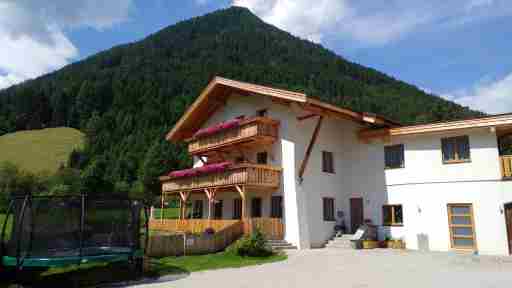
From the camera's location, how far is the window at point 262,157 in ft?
79.2

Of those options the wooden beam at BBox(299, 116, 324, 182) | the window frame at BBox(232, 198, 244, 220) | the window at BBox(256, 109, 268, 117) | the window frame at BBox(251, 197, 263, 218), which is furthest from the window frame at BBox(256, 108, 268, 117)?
the window frame at BBox(232, 198, 244, 220)

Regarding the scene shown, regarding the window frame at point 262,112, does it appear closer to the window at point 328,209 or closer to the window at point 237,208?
the window at point 237,208

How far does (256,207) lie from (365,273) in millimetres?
11589

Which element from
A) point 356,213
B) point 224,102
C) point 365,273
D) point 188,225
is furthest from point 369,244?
point 224,102

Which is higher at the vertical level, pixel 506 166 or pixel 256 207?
pixel 506 166

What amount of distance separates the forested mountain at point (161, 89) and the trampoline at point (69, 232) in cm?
5100

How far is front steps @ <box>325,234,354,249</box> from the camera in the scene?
2150 centimetres

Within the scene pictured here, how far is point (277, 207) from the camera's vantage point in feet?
74.1

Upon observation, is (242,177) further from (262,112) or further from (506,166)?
(506,166)

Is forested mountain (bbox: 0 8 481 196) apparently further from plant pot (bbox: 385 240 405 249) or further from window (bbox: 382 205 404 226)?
plant pot (bbox: 385 240 405 249)

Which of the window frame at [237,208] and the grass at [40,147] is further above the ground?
the grass at [40,147]

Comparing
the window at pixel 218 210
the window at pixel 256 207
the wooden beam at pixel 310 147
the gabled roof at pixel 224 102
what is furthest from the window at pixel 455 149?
the window at pixel 218 210

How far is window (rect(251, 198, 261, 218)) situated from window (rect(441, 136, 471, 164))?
1010 centimetres

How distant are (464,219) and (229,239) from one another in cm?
1125
